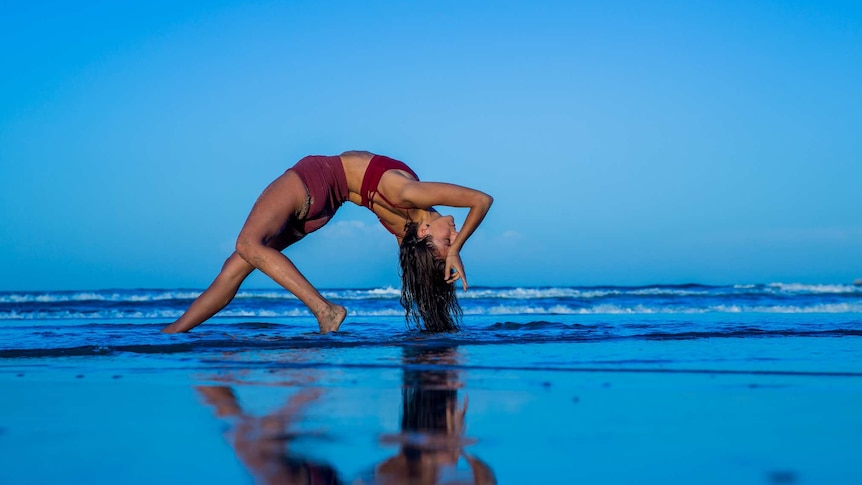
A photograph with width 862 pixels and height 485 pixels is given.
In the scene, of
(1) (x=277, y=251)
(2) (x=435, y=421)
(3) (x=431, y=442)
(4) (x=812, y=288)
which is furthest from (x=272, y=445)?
(4) (x=812, y=288)

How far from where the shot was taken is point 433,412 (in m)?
2.04

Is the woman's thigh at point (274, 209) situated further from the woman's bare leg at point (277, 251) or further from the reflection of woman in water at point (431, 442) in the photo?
the reflection of woman in water at point (431, 442)

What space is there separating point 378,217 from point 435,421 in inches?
139

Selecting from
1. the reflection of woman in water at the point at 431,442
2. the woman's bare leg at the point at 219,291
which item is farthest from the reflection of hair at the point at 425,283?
the reflection of woman in water at the point at 431,442

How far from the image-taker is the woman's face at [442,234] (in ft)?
16.5

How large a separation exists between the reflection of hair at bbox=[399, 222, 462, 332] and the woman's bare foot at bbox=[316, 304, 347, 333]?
464mm

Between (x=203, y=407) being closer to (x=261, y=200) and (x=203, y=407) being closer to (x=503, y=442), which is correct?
(x=503, y=442)

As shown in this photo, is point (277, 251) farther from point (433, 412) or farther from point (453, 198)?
point (433, 412)

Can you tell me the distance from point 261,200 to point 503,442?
12.0ft

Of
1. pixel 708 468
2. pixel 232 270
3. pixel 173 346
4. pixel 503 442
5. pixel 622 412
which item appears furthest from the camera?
pixel 232 270

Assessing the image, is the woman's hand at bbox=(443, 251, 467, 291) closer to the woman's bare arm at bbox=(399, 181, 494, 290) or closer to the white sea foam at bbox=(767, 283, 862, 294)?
the woman's bare arm at bbox=(399, 181, 494, 290)

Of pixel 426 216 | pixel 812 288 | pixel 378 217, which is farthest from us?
pixel 812 288

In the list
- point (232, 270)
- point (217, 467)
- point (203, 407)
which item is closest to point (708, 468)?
point (217, 467)

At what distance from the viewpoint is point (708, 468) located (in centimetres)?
143
